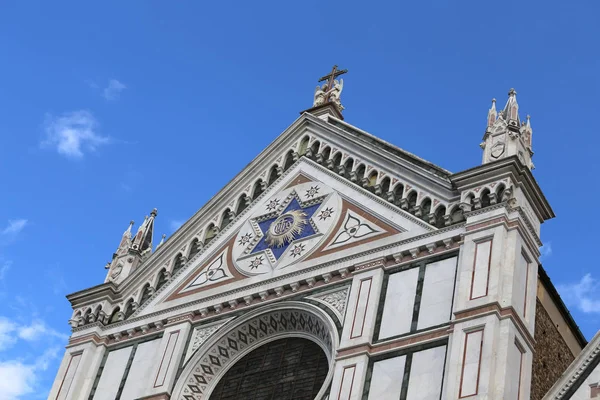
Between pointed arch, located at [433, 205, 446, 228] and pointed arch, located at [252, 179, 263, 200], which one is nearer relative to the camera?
→ pointed arch, located at [433, 205, 446, 228]

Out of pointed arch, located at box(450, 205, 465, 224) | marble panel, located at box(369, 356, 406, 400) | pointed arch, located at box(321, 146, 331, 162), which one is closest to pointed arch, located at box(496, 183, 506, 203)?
pointed arch, located at box(450, 205, 465, 224)

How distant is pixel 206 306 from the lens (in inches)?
928

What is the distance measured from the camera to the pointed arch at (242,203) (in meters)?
25.6

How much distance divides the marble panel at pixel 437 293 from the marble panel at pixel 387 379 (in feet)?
2.64

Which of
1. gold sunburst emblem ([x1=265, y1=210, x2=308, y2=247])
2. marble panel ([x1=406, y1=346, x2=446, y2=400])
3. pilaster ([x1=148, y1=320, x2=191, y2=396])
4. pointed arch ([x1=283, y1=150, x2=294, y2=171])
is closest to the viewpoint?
marble panel ([x1=406, y1=346, x2=446, y2=400])

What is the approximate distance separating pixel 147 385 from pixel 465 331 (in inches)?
264

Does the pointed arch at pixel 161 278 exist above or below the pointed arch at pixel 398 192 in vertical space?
below

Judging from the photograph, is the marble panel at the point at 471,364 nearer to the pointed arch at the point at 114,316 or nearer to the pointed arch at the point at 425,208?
the pointed arch at the point at 425,208

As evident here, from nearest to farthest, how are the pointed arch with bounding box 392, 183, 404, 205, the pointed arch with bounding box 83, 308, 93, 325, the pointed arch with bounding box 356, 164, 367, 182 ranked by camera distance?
the pointed arch with bounding box 392, 183, 404, 205
the pointed arch with bounding box 356, 164, 367, 182
the pointed arch with bounding box 83, 308, 93, 325

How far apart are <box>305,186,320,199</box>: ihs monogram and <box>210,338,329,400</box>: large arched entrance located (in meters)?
3.35

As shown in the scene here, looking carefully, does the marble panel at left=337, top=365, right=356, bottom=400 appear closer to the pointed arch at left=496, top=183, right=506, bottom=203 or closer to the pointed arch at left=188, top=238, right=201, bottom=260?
the pointed arch at left=496, top=183, right=506, bottom=203

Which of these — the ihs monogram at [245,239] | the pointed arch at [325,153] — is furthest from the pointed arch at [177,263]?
the pointed arch at [325,153]

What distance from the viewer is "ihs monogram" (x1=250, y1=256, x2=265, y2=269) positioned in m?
23.8

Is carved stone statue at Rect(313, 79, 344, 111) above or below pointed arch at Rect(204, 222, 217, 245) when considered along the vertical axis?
above
